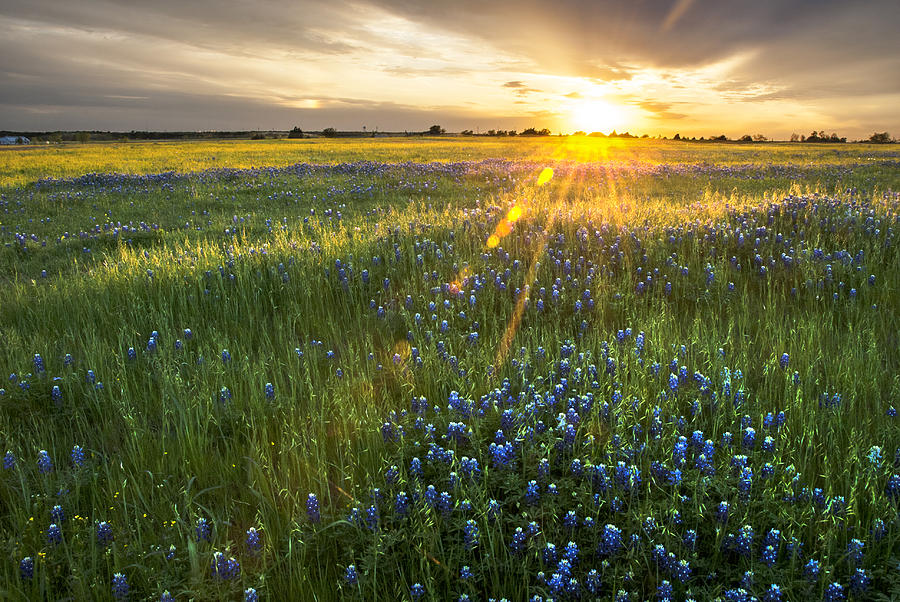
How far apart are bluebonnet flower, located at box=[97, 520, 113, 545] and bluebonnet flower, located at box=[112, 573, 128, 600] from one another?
407 mm

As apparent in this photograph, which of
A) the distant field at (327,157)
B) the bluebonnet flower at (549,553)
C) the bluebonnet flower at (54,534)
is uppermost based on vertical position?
the distant field at (327,157)

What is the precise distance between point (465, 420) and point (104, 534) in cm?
218

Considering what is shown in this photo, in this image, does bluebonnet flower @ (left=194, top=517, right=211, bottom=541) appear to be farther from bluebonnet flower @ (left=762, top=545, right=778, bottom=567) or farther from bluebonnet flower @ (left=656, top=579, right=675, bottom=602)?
bluebonnet flower @ (left=762, top=545, right=778, bottom=567)

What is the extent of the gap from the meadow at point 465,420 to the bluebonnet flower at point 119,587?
0.01m

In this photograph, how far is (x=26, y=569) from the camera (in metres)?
2.69

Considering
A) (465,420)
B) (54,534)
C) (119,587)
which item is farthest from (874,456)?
(54,534)

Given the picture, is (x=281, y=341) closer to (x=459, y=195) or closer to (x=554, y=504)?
(x=554, y=504)

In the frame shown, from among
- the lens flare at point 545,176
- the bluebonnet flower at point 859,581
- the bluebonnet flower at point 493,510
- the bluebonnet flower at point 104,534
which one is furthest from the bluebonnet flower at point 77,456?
the lens flare at point 545,176

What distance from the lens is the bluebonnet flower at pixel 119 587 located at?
2.48 metres

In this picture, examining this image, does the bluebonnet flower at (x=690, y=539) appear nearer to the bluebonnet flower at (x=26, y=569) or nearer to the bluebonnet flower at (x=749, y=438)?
the bluebonnet flower at (x=749, y=438)

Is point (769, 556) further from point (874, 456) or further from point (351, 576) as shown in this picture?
point (351, 576)

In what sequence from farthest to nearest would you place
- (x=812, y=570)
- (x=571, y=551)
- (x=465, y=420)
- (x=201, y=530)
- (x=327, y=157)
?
(x=327, y=157)
(x=465, y=420)
(x=201, y=530)
(x=571, y=551)
(x=812, y=570)

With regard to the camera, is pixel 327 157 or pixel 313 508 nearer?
pixel 313 508

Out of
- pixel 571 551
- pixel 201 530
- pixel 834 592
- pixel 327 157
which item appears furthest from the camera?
pixel 327 157
